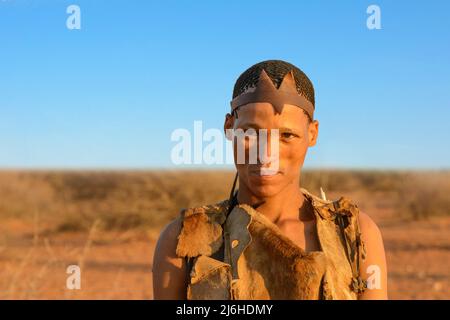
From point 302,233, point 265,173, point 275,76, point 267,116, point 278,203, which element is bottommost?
point 302,233

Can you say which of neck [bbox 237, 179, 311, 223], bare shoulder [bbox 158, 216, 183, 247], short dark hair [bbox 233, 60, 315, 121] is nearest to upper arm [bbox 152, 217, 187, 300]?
bare shoulder [bbox 158, 216, 183, 247]

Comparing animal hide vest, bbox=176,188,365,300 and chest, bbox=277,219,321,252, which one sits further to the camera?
chest, bbox=277,219,321,252

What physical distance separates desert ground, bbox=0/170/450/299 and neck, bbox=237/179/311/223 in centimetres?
421

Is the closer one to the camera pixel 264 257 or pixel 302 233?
pixel 264 257

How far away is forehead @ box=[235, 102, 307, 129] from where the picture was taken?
203cm

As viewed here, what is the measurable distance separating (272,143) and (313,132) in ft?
0.96

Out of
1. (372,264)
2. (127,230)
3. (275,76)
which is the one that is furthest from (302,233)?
(127,230)

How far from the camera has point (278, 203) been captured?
2145 millimetres

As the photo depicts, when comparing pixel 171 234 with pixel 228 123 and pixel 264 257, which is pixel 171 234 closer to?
pixel 264 257

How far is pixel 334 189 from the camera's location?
29672 mm

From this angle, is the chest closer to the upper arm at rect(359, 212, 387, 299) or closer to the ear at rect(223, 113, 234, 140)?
the upper arm at rect(359, 212, 387, 299)

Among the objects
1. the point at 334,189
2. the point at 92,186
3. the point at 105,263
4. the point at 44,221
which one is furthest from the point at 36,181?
the point at 334,189
